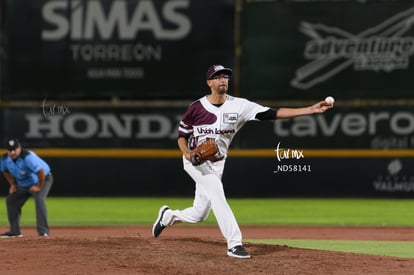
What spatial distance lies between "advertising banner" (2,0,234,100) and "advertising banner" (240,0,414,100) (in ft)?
2.22

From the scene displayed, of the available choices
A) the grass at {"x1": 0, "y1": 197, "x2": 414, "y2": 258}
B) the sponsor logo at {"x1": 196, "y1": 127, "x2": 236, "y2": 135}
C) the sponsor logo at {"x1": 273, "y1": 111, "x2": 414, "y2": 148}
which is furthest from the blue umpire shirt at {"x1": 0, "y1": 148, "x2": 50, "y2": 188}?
the sponsor logo at {"x1": 273, "y1": 111, "x2": 414, "y2": 148}

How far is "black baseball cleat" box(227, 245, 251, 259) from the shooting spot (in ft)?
27.2

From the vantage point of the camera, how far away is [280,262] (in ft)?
26.9

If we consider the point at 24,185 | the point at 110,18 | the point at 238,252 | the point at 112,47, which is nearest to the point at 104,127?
the point at 112,47

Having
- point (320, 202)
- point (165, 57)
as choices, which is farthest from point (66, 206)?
point (320, 202)

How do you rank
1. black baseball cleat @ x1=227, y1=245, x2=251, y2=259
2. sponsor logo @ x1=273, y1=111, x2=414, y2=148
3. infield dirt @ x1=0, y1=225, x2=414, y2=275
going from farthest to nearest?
1. sponsor logo @ x1=273, y1=111, x2=414, y2=148
2. black baseball cleat @ x1=227, y1=245, x2=251, y2=259
3. infield dirt @ x1=0, y1=225, x2=414, y2=275

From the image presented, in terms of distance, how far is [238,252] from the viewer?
27.3 ft

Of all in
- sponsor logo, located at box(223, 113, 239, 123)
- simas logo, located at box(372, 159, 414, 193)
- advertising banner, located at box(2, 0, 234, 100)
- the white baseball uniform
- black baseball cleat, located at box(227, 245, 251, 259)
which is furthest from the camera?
advertising banner, located at box(2, 0, 234, 100)

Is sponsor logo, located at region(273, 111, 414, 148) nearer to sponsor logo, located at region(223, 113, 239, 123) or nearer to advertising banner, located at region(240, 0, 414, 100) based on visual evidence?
advertising banner, located at region(240, 0, 414, 100)

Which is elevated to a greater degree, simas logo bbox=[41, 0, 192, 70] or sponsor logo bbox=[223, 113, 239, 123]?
simas logo bbox=[41, 0, 192, 70]

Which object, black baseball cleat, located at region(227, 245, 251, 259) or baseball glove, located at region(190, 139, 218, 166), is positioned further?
baseball glove, located at region(190, 139, 218, 166)

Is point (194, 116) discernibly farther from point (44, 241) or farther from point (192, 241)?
point (44, 241)

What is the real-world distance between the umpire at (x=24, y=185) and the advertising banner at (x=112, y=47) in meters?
6.82

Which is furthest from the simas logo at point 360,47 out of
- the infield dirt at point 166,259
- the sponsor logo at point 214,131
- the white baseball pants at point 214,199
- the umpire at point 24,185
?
the sponsor logo at point 214,131
